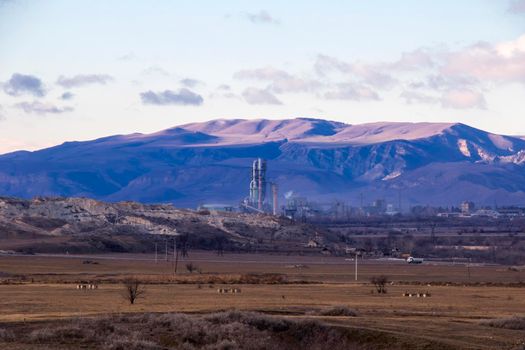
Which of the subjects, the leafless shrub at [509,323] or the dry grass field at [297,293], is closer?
the dry grass field at [297,293]

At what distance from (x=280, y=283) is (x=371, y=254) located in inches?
3035

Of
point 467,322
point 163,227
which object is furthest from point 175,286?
point 163,227

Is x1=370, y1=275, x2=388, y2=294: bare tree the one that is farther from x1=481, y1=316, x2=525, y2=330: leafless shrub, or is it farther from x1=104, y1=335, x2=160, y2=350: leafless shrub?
x1=104, y1=335, x2=160, y2=350: leafless shrub

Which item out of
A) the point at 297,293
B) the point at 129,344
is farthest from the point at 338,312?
the point at 297,293

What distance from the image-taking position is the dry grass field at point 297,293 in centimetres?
5091

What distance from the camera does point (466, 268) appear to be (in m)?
136

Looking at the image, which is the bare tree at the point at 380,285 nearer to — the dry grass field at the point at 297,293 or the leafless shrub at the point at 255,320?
the dry grass field at the point at 297,293

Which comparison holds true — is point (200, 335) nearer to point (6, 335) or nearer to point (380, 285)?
point (6, 335)

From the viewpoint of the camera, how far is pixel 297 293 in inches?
3206

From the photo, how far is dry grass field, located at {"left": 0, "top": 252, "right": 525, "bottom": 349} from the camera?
50906 millimetres

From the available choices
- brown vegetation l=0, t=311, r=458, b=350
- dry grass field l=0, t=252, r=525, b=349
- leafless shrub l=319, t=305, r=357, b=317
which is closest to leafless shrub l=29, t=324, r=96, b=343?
brown vegetation l=0, t=311, r=458, b=350

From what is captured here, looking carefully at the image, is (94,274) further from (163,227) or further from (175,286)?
(163,227)

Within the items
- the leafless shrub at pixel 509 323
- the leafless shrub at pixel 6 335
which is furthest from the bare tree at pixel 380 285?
the leafless shrub at pixel 6 335

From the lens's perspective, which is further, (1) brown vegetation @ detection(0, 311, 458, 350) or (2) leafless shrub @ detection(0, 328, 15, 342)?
(2) leafless shrub @ detection(0, 328, 15, 342)
